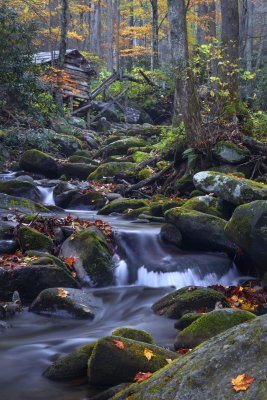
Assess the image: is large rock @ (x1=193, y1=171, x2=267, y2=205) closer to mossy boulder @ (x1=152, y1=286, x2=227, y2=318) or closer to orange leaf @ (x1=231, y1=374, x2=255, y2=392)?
mossy boulder @ (x1=152, y1=286, x2=227, y2=318)

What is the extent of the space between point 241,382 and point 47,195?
37.6ft

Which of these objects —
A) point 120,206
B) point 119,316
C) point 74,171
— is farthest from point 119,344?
point 74,171

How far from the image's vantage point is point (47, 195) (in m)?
13.5

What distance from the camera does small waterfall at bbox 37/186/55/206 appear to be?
13.2 m

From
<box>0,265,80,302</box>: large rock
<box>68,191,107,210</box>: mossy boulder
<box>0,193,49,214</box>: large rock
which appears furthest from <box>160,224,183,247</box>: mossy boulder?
<box>68,191,107,210</box>: mossy boulder

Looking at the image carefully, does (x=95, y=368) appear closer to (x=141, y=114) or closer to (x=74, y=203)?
(x=74, y=203)

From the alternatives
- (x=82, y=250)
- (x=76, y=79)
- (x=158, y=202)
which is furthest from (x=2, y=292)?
(x=76, y=79)

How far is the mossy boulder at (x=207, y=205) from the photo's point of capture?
999cm

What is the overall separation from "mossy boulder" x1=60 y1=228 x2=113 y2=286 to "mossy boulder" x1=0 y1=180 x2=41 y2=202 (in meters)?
4.66

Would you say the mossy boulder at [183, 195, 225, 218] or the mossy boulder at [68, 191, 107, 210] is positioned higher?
the mossy boulder at [183, 195, 225, 218]

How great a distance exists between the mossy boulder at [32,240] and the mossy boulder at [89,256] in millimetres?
261

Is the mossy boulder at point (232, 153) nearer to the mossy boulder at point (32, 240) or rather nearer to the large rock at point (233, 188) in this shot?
the large rock at point (233, 188)

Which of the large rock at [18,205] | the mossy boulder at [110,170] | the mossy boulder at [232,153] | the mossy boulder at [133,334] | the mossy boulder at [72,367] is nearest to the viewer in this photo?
the mossy boulder at [72,367]

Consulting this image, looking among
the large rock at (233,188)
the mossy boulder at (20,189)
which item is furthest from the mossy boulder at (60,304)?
the mossy boulder at (20,189)
